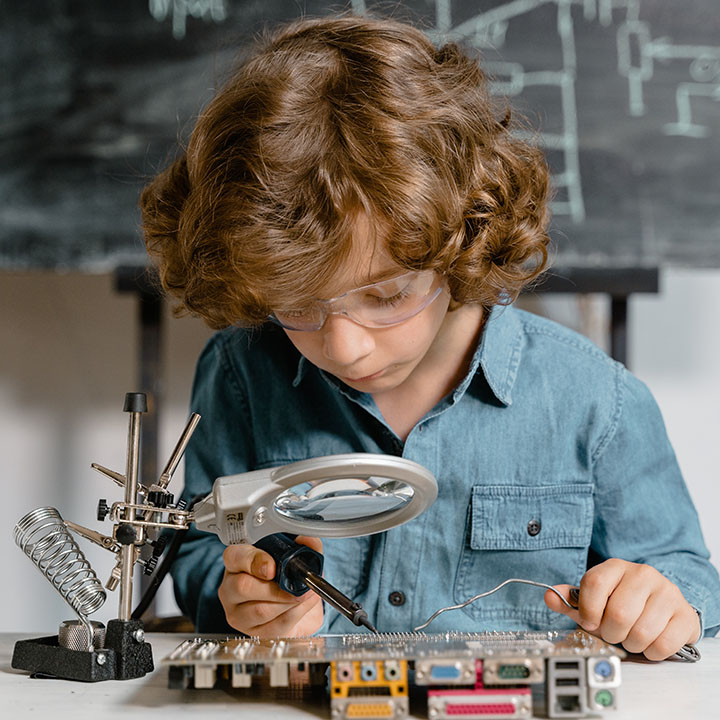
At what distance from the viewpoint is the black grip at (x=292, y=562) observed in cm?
69

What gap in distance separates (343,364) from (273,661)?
0.27 m

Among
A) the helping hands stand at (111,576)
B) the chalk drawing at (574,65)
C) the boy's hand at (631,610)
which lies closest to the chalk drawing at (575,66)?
the chalk drawing at (574,65)

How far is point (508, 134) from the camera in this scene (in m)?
0.91

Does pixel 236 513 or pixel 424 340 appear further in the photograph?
pixel 424 340

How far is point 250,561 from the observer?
720 mm

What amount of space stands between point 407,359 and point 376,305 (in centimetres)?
8

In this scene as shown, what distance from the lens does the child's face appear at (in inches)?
28.6

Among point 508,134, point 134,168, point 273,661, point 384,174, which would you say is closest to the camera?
point 273,661

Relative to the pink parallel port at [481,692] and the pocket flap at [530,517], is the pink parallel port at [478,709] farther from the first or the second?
the pocket flap at [530,517]

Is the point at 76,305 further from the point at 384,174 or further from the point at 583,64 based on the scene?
the point at 384,174

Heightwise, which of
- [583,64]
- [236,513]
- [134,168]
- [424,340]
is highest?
[583,64]

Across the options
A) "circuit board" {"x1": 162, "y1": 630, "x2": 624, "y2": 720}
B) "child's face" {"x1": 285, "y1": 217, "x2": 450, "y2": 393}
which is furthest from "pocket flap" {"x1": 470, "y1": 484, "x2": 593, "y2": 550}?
"circuit board" {"x1": 162, "y1": 630, "x2": 624, "y2": 720}

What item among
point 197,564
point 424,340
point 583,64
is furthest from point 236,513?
point 583,64

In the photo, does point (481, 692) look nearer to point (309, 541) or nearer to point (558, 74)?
point (309, 541)
